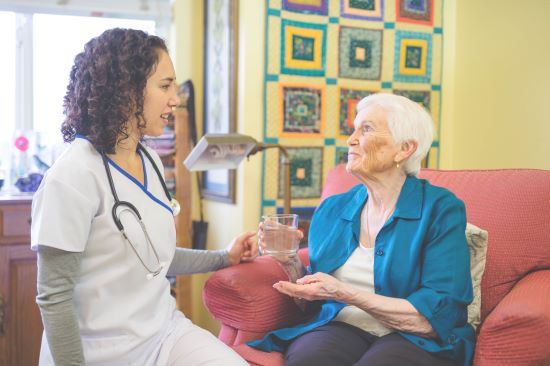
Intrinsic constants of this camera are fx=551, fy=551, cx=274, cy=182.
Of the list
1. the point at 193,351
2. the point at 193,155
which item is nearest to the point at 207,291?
the point at 193,351

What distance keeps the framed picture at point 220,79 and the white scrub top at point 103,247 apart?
1.47 meters

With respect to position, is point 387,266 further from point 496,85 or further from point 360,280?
point 496,85

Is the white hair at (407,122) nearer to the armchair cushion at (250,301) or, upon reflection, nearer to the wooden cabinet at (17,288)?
the armchair cushion at (250,301)

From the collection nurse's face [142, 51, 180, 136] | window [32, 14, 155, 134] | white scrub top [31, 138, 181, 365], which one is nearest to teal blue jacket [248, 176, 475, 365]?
white scrub top [31, 138, 181, 365]

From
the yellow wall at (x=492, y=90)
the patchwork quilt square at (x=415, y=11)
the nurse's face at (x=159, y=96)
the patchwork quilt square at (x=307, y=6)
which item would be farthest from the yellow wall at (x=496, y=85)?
the nurse's face at (x=159, y=96)

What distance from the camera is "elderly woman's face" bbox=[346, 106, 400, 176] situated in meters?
1.66

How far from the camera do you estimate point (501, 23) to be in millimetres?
3008

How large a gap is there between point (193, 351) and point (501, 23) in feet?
8.32

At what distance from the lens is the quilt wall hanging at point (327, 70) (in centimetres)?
271

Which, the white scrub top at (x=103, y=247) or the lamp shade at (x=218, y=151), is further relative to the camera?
the lamp shade at (x=218, y=151)

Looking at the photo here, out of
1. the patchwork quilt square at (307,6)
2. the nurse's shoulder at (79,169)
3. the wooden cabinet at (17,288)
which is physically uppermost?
the patchwork quilt square at (307,6)

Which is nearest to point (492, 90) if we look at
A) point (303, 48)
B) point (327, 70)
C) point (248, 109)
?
point (327, 70)

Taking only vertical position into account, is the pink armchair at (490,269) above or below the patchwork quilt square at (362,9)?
below

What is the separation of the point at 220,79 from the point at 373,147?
1445mm
